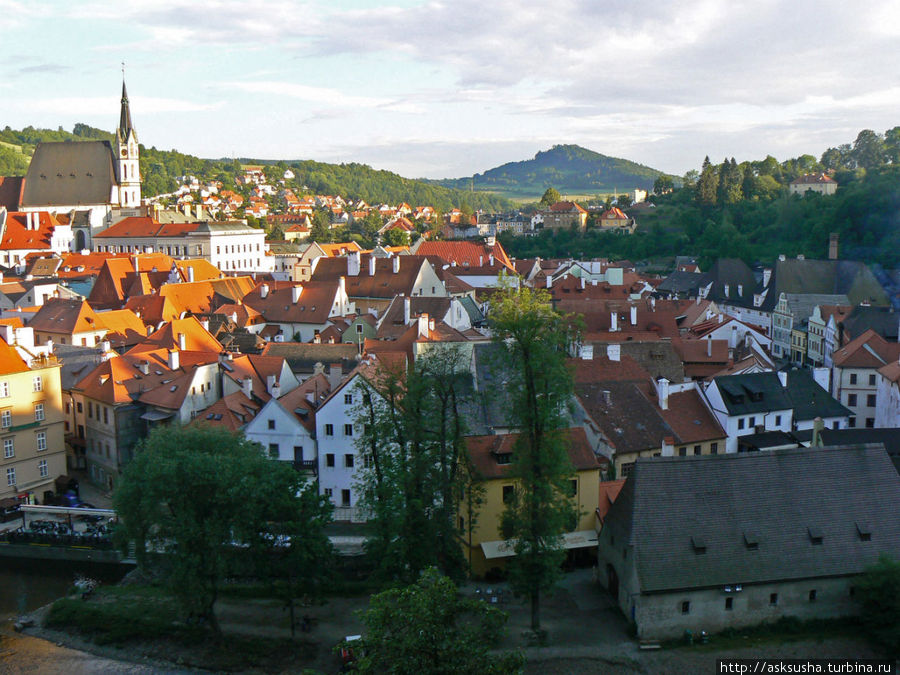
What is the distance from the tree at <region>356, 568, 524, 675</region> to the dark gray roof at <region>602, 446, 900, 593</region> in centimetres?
749

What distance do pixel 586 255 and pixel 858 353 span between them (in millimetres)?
77595

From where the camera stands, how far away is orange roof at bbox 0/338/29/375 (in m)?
35.8

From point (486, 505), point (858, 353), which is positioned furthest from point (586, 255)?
point (486, 505)

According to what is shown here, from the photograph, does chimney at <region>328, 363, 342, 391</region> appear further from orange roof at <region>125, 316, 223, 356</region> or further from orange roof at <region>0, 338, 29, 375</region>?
orange roof at <region>0, 338, 29, 375</region>

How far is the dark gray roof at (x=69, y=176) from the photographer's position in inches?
4670

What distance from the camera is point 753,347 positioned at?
48.3 meters

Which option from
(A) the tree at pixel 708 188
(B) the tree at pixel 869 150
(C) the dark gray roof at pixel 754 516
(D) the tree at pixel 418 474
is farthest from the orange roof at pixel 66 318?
(B) the tree at pixel 869 150

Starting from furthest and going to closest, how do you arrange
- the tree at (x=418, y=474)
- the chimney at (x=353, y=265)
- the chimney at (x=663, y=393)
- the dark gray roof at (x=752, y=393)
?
the chimney at (x=353, y=265)
the dark gray roof at (x=752, y=393)
the chimney at (x=663, y=393)
the tree at (x=418, y=474)

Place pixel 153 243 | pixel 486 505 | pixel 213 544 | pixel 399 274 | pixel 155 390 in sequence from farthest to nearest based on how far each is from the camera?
pixel 153 243
pixel 399 274
pixel 155 390
pixel 486 505
pixel 213 544

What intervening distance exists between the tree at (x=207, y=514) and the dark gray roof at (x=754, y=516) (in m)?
9.47

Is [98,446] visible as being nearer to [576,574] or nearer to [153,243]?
[576,574]

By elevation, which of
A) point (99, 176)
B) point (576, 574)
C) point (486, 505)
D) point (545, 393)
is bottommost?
point (576, 574)

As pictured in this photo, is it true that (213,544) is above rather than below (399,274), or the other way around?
below

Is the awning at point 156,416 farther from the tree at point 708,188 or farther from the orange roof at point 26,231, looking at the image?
the tree at point 708,188
